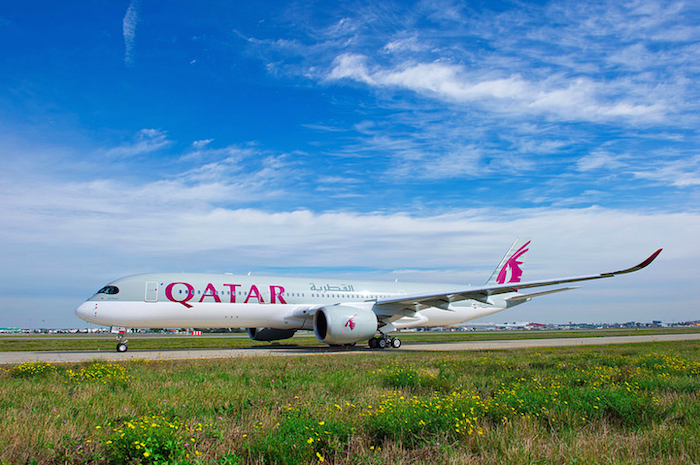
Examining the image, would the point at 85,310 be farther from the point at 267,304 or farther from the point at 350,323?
the point at 350,323

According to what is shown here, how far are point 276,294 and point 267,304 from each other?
0.70m

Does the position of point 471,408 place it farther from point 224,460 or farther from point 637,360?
point 637,360

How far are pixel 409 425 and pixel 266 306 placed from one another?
767 inches

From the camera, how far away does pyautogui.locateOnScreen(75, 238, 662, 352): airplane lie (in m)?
20.8

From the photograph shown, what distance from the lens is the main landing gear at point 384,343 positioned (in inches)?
962

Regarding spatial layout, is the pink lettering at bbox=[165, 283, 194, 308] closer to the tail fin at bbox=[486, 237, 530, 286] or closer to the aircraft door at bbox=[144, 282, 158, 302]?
the aircraft door at bbox=[144, 282, 158, 302]

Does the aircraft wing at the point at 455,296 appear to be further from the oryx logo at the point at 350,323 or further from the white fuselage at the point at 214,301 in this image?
the oryx logo at the point at 350,323

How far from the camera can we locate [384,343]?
2441cm

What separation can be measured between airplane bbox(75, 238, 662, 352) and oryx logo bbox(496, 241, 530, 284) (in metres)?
5.85

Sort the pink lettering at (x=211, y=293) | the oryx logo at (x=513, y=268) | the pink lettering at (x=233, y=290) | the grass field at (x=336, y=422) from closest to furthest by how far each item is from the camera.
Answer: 1. the grass field at (x=336, y=422)
2. the pink lettering at (x=211, y=293)
3. the pink lettering at (x=233, y=290)
4. the oryx logo at (x=513, y=268)

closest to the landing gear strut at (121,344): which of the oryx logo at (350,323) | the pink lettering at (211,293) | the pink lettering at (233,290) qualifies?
the pink lettering at (211,293)

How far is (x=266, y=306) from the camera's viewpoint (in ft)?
77.2

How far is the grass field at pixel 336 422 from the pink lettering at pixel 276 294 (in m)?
15.1

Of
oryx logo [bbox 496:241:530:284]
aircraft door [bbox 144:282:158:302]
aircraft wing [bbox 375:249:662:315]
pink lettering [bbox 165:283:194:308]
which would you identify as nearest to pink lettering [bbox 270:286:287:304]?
pink lettering [bbox 165:283:194:308]
